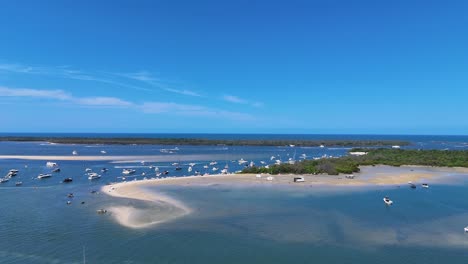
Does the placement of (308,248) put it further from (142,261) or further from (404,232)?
(142,261)

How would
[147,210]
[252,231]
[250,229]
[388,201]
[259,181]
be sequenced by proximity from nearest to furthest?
[252,231] → [250,229] → [147,210] → [388,201] → [259,181]

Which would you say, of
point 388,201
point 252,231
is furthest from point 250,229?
point 388,201

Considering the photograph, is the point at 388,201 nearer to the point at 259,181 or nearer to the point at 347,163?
the point at 259,181

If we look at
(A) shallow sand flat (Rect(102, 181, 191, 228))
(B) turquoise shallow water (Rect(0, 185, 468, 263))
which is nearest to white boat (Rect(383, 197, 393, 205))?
(B) turquoise shallow water (Rect(0, 185, 468, 263))

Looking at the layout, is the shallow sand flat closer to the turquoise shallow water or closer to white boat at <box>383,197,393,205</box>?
the turquoise shallow water

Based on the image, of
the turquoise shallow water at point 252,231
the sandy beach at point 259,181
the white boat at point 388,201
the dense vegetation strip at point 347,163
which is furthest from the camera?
the dense vegetation strip at point 347,163

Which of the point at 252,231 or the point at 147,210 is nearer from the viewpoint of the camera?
the point at 252,231

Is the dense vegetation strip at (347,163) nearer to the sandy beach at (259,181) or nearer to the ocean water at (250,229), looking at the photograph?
the sandy beach at (259,181)

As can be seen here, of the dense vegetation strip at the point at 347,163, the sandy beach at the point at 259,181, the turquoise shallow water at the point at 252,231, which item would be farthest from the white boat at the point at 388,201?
the dense vegetation strip at the point at 347,163
